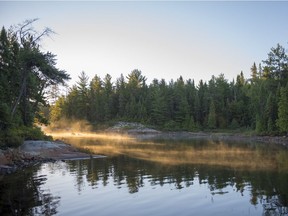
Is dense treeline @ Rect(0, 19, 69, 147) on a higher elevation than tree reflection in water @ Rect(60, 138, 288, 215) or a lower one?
higher

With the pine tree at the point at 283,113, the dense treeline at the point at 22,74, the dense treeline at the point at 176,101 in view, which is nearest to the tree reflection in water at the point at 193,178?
the dense treeline at the point at 22,74

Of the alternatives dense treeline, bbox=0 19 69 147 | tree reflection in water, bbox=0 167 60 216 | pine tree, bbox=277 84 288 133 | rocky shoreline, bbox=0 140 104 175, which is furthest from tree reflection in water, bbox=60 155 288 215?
pine tree, bbox=277 84 288 133

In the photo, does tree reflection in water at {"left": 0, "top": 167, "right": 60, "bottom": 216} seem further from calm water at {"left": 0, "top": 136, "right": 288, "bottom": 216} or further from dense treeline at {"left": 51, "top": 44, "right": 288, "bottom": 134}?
dense treeline at {"left": 51, "top": 44, "right": 288, "bottom": 134}

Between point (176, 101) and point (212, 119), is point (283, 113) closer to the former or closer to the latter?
point (212, 119)

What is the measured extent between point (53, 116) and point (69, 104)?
8693mm

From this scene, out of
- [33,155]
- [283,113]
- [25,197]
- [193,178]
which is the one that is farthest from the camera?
[283,113]

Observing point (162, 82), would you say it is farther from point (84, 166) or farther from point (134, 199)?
point (134, 199)

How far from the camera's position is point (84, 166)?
3238 centimetres

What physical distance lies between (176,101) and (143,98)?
14.1 metres

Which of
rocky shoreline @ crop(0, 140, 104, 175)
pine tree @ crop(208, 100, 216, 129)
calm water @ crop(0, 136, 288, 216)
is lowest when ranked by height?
calm water @ crop(0, 136, 288, 216)

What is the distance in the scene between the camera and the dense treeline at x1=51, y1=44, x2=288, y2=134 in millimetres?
100938

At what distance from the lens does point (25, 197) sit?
64.0 feet

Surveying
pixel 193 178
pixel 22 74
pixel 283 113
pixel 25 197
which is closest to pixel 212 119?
pixel 283 113

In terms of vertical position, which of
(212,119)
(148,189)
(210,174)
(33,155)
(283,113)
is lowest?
(148,189)
